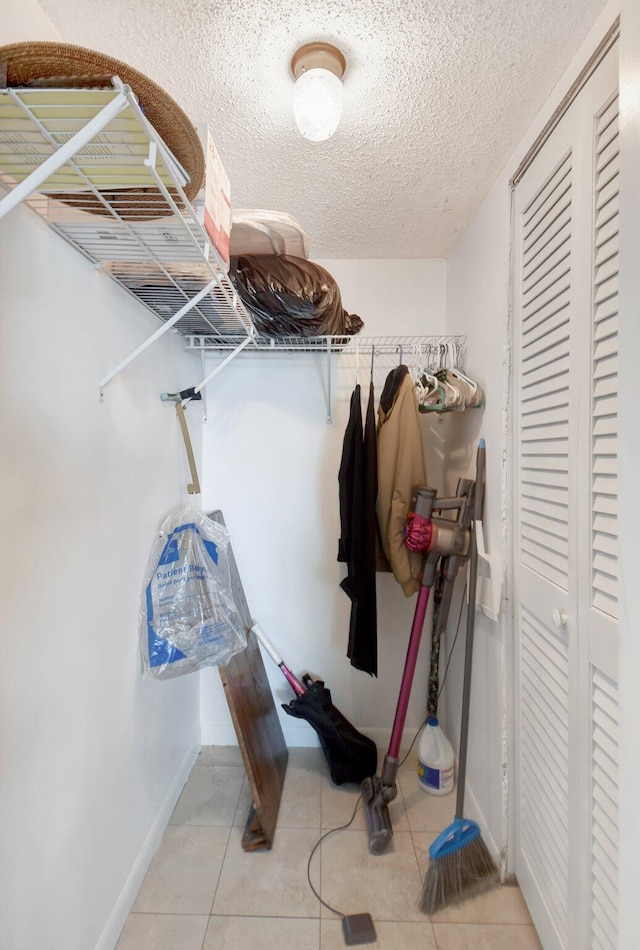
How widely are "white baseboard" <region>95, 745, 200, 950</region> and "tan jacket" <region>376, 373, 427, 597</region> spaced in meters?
1.19

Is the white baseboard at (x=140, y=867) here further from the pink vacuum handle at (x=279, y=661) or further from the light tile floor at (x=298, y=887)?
the pink vacuum handle at (x=279, y=661)

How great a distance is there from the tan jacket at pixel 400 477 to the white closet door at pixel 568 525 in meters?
0.39

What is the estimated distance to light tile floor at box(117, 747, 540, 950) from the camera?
3.84ft

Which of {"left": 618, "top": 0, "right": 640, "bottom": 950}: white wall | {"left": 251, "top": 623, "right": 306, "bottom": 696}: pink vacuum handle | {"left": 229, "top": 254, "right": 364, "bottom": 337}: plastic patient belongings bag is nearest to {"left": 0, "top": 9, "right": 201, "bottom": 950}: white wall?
{"left": 229, "top": 254, "right": 364, "bottom": 337}: plastic patient belongings bag

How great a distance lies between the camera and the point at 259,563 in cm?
197

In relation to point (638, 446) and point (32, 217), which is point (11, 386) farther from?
point (638, 446)

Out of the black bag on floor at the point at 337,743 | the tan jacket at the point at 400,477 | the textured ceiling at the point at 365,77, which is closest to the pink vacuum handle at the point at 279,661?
the black bag on floor at the point at 337,743

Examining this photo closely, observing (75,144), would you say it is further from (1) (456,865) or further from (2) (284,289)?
(1) (456,865)

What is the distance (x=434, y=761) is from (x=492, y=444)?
1327 mm

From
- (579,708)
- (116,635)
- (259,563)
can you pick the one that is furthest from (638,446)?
(259,563)

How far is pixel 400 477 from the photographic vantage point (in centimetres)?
156

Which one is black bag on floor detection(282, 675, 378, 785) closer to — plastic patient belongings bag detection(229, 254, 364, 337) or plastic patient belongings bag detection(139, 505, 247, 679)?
plastic patient belongings bag detection(139, 505, 247, 679)

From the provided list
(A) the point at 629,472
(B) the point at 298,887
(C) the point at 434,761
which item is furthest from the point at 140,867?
(A) the point at 629,472

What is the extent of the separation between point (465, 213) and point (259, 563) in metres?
1.72
